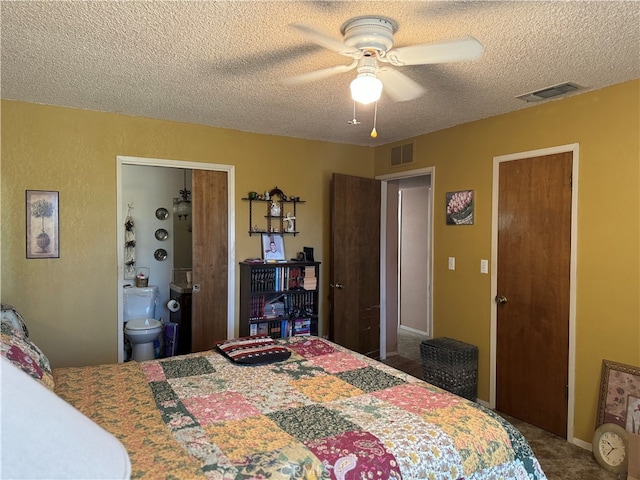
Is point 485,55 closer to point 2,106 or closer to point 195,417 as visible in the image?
point 195,417

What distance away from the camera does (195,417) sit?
5.56 ft

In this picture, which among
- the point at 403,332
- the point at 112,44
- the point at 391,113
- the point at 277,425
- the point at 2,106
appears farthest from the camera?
the point at 403,332

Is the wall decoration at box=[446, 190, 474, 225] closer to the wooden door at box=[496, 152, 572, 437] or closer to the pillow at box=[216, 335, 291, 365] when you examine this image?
the wooden door at box=[496, 152, 572, 437]

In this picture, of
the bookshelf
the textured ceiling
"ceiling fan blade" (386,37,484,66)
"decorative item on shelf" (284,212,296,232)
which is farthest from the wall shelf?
"ceiling fan blade" (386,37,484,66)

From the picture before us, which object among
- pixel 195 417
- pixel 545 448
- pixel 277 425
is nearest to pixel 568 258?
pixel 545 448

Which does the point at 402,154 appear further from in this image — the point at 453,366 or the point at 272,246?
the point at 453,366

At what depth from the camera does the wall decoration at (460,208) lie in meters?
3.71

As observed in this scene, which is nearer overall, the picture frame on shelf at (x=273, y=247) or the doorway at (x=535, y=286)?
the doorway at (x=535, y=286)

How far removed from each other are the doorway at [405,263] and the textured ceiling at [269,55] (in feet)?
5.31

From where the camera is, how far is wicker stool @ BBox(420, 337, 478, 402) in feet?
11.4

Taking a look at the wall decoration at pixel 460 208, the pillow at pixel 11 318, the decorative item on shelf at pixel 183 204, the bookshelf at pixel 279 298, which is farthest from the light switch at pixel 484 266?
the pillow at pixel 11 318

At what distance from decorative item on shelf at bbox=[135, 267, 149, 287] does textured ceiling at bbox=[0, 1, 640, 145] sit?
81.6 inches

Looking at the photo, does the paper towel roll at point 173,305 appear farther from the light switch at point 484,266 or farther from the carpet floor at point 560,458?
the carpet floor at point 560,458

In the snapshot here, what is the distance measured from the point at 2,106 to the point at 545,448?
4.62m
